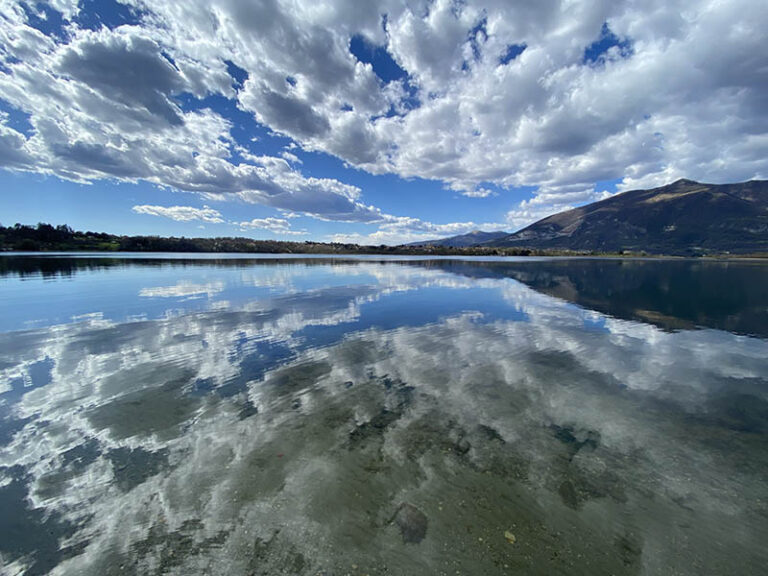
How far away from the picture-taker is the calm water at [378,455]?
5.93 m

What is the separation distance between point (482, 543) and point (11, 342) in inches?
1098

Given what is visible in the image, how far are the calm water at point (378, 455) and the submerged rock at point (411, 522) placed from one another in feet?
0.11

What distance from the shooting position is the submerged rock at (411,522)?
6.23m

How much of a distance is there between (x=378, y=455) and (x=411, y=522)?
2.26 m

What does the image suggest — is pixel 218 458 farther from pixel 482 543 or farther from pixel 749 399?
pixel 749 399

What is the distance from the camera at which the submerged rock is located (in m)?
6.23

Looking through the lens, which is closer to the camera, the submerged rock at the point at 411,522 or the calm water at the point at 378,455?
the calm water at the point at 378,455

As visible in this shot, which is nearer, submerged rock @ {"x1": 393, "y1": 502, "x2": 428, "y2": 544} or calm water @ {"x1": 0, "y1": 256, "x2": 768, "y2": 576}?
calm water @ {"x1": 0, "y1": 256, "x2": 768, "y2": 576}

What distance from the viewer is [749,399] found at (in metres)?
12.9

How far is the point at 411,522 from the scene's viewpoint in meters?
6.62

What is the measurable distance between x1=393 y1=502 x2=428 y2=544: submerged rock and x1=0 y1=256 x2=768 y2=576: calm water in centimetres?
3

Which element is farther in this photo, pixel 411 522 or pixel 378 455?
pixel 378 455

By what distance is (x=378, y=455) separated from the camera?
873cm

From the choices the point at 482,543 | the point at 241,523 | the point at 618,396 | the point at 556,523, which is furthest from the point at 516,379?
the point at 241,523
